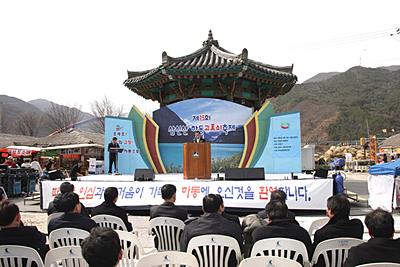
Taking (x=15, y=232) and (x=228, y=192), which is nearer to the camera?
(x=15, y=232)

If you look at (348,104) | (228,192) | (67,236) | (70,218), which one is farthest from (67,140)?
(348,104)

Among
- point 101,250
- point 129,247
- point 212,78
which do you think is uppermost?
point 212,78

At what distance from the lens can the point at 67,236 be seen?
4012 mm

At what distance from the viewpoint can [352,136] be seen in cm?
7781

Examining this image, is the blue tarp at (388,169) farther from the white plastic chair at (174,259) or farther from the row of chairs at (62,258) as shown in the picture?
the white plastic chair at (174,259)

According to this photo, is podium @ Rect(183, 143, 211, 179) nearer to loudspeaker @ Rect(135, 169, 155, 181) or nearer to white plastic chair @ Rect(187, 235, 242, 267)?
loudspeaker @ Rect(135, 169, 155, 181)

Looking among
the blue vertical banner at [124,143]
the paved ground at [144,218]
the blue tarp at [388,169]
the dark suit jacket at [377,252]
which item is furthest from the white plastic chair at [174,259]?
the blue vertical banner at [124,143]

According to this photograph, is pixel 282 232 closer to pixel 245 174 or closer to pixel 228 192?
pixel 228 192

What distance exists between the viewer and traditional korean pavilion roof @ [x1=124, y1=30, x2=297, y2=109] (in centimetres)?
1424

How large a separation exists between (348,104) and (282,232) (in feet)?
316

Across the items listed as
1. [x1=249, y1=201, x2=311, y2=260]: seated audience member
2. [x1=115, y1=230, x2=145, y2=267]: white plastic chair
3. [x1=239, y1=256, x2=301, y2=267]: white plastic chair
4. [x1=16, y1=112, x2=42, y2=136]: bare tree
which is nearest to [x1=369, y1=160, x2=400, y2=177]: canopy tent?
[x1=249, y1=201, x2=311, y2=260]: seated audience member

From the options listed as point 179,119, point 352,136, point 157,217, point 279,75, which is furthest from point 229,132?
point 352,136

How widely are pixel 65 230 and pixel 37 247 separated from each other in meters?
0.44

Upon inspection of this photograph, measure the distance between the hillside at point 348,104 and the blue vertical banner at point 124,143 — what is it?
7139 centimetres
